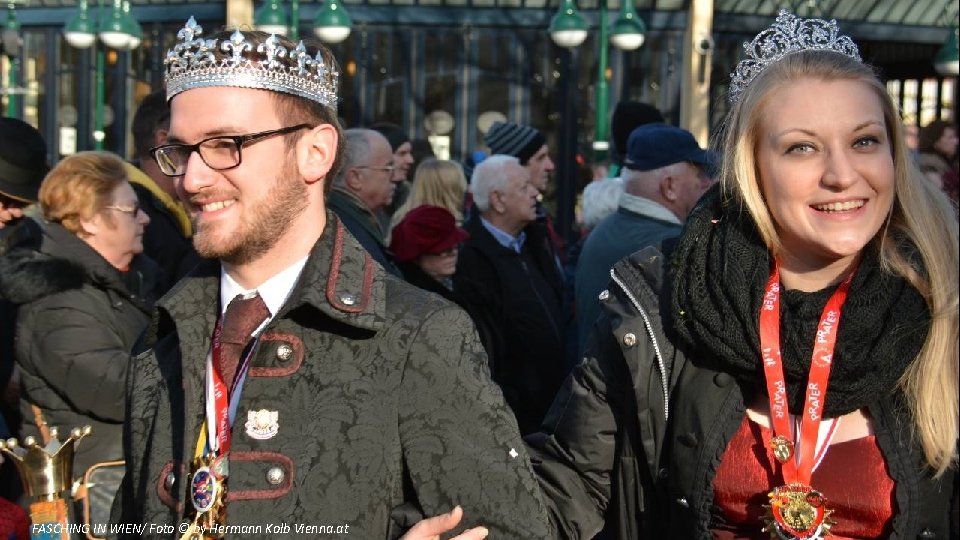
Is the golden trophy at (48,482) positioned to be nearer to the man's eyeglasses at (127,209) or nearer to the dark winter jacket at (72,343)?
the dark winter jacket at (72,343)

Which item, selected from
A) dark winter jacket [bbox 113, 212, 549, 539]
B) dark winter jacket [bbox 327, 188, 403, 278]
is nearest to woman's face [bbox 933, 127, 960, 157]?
dark winter jacket [bbox 327, 188, 403, 278]

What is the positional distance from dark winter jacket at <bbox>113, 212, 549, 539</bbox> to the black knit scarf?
593 mm

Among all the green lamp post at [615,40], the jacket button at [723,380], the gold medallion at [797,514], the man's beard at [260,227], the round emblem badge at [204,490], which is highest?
the green lamp post at [615,40]

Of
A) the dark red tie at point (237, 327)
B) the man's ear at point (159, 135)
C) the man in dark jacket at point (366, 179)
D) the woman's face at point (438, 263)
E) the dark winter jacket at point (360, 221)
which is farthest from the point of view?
the woman's face at point (438, 263)

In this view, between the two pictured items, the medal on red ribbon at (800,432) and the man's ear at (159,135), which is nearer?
the medal on red ribbon at (800,432)

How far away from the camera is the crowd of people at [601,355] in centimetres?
278

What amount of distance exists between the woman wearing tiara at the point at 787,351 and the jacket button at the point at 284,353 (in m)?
0.80

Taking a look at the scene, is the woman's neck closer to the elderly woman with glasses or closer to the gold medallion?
the gold medallion

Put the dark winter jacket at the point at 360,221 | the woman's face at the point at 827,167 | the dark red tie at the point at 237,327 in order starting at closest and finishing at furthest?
the dark red tie at the point at 237,327
the woman's face at the point at 827,167
the dark winter jacket at the point at 360,221

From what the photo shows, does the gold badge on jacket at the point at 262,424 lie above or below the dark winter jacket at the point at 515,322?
above

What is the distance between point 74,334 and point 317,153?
2501mm

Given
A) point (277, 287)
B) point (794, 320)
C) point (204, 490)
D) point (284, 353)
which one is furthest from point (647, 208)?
point (204, 490)

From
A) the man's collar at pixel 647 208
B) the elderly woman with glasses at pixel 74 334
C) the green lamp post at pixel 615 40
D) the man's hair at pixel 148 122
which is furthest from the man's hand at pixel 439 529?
the green lamp post at pixel 615 40

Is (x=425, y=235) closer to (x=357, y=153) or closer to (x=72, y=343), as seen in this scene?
(x=357, y=153)
